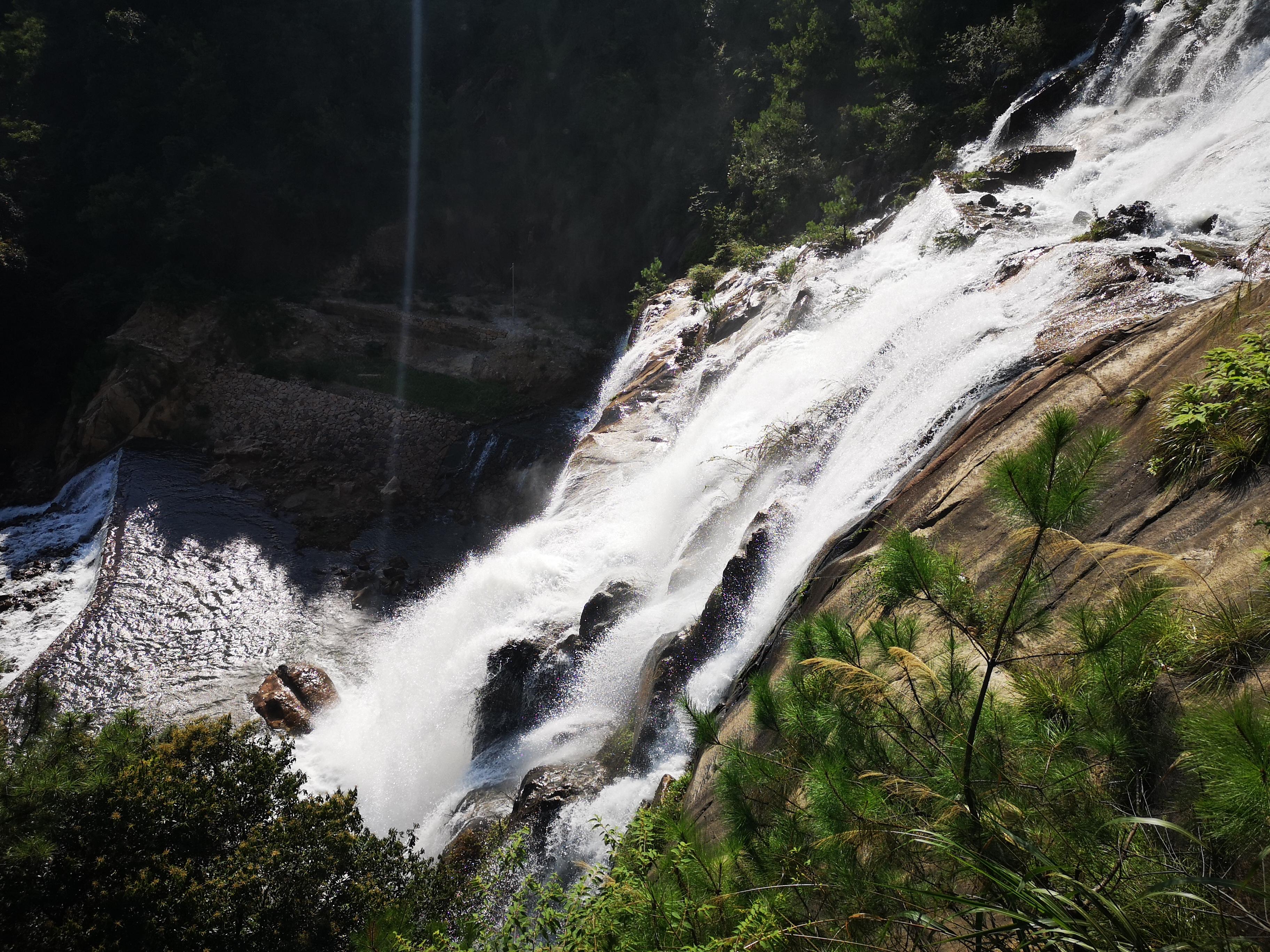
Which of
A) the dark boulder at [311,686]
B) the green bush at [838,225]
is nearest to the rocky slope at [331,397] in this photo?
the dark boulder at [311,686]

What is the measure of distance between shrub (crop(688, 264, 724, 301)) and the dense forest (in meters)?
1.00

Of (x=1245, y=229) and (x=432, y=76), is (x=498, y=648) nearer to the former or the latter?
(x=1245, y=229)

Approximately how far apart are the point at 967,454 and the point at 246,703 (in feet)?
37.5

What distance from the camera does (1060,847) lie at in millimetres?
1895

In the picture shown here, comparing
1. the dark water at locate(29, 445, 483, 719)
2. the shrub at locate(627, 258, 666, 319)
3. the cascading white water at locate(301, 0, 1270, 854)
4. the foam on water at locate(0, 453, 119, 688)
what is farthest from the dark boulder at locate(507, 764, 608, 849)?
the shrub at locate(627, 258, 666, 319)

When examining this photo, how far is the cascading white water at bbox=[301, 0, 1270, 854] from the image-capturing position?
268 inches

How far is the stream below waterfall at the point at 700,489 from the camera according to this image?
6.86 m

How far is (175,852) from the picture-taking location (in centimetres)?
530

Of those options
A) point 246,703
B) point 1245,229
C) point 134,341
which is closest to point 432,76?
point 134,341

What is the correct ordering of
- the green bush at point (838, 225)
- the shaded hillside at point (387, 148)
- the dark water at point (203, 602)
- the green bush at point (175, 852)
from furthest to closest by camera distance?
1. the shaded hillside at point (387, 148)
2. the green bush at point (838, 225)
3. the dark water at point (203, 602)
4. the green bush at point (175, 852)

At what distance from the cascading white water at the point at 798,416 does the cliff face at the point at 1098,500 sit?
25.3 inches

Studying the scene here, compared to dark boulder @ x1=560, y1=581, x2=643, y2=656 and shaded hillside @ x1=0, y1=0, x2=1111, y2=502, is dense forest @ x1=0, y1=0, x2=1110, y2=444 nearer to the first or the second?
shaded hillside @ x1=0, y1=0, x2=1111, y2=502

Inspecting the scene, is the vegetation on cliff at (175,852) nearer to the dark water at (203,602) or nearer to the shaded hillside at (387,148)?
the dark water at (203,602)

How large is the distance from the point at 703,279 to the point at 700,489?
8.48 meters
